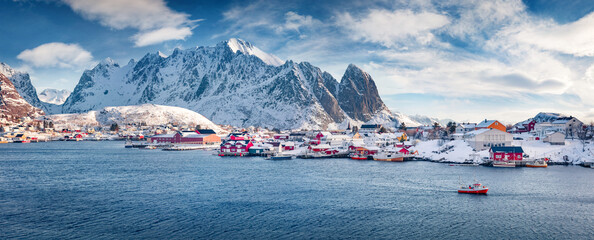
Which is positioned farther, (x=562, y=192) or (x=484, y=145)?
(x=484, y=145)

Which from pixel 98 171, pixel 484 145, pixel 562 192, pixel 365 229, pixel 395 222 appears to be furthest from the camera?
pixel 484 145

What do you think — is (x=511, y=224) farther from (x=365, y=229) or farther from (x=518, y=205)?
(x=365, y=229)

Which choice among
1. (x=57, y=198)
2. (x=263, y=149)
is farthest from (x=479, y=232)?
(x=263, y=149)

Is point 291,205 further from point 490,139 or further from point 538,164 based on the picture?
point 490,139

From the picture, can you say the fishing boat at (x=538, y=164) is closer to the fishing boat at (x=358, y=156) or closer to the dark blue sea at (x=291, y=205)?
the dark blue sea at (x=291, y=205)

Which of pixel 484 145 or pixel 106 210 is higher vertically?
pixel 484 145

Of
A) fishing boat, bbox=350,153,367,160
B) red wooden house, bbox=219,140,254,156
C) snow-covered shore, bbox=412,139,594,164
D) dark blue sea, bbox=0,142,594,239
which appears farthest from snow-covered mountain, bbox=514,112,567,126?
red wooden house, bbox=219,140,254,156

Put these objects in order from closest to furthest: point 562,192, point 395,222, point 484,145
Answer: point 395,222 → point 562,192 → point 484,145
